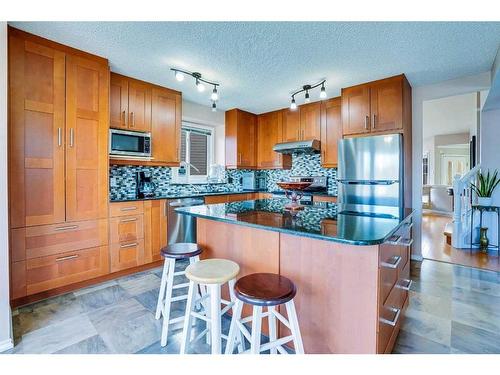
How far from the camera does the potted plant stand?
3.52 meters

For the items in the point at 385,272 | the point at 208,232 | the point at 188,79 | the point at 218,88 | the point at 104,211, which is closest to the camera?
the point at 385,272

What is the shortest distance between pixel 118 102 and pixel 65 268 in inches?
73.5

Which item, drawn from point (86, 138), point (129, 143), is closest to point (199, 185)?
point (129, 143)

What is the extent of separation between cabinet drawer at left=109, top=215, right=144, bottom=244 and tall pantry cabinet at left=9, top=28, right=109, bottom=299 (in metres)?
0.09

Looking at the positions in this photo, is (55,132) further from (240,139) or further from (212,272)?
(240,139)

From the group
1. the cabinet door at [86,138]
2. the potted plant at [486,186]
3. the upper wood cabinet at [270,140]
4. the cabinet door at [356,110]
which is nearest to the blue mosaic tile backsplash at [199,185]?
the upper wood cabinet at [270,140]

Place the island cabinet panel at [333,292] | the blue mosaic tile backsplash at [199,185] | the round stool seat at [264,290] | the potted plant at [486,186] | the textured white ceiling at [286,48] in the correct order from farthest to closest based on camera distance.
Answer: the potted plant at [486,186], the blue mosaic tile backsplash at [199,185], the textured white ceiling at [286,48], the island cabinet panel at [333,292], the round stool seat at [264,290]

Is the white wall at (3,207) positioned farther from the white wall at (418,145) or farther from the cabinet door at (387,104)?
the white wall at (418,145)

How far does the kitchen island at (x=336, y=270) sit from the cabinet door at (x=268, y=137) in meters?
3.05

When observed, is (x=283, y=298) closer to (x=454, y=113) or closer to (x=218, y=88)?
(x=218, y=88)

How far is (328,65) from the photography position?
2717 mm

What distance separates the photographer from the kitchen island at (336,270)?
122cm
